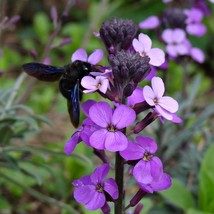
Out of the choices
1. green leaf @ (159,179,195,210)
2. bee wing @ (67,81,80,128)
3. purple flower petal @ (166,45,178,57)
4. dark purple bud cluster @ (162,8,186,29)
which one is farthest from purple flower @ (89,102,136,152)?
dark purple bud cluster @ (162,8,186,29)

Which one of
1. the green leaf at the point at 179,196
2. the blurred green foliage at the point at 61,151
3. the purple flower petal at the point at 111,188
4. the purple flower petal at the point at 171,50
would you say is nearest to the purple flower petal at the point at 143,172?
the purple flower petal at the point at 111,188

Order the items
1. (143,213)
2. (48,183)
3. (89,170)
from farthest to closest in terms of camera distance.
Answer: (48,183), (89,170), (143,213)

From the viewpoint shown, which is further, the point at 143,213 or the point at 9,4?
the point at 9,4

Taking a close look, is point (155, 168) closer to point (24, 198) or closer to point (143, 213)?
point (143, 213)

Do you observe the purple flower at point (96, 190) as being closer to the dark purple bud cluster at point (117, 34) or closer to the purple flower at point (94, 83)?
the purple flower at point (94, 83)

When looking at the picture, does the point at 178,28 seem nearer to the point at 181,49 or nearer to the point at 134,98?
the point at 181,49

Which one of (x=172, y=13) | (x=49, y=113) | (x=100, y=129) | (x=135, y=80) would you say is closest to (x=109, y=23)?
(x=135, y=80)
